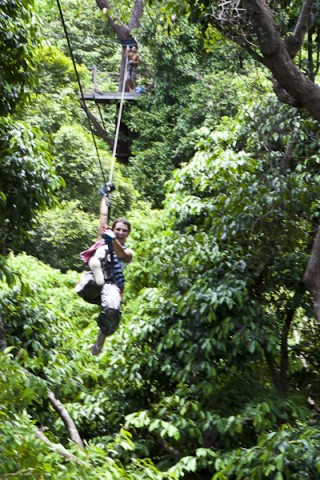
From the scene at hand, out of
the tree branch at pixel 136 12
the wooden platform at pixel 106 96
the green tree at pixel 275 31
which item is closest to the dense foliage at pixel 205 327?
the green tree at pixel 275 31

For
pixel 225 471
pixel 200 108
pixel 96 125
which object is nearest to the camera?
pixel 225 471

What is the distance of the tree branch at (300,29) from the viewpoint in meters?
5.64

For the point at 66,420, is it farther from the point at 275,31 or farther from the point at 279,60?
the point at 275,31

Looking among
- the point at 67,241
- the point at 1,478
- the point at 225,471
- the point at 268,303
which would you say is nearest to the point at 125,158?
the point at 67,241

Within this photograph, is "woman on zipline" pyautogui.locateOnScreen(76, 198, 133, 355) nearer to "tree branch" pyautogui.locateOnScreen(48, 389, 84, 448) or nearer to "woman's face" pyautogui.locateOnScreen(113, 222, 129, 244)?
"woman's face" pyautogui.locateOnScreen(113, 222, 129, 244)

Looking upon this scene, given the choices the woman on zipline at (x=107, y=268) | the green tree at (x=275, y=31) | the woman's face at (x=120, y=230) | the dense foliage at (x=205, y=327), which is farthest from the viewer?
the woman's face at (x=120, y=230)

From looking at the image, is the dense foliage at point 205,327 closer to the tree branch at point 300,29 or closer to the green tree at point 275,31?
the green tree at point 275,31

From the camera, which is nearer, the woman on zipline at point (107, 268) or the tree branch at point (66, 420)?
the tree branch at point (66, 420)

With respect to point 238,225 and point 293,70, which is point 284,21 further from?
point 238,225

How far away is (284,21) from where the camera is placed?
21.6 ft

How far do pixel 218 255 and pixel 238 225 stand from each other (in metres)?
0.29

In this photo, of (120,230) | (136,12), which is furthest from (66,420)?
(136,12)

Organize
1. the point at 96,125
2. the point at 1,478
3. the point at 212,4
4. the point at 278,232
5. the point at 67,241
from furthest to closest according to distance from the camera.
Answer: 1. the point at 96,125
2. the point at 67,241
3. the point at 278,232
4. the point at 212,4
5. the point at 1,478

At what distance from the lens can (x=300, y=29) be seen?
578cm
